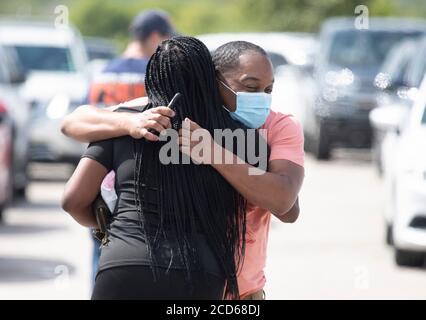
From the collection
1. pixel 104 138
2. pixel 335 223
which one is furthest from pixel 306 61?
pixel 104 138

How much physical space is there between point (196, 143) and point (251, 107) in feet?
0.84

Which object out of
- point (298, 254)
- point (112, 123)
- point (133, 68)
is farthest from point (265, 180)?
point (298, 254)

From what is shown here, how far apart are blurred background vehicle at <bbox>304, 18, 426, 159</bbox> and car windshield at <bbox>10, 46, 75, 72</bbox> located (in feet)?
14.2

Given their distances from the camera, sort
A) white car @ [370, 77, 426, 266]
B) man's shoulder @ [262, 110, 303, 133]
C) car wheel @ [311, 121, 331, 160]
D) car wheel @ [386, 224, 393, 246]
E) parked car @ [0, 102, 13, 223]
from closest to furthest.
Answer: man's shoulder @ [262, 110, 303, 133] → white car @ [370, 77, 426, 266] → car wheel @ [386, 224, 393, 246] → parked car @ [0, 102, 13, 223] → car wheel @ [311, 121, 331, 160]

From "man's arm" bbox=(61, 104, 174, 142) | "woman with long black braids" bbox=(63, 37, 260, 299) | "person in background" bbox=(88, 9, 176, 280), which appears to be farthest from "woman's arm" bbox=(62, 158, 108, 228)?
"person in background" bbox=(88, 9, 176, 280)

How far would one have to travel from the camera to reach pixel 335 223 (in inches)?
557

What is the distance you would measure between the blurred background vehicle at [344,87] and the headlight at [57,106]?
5.31 metres

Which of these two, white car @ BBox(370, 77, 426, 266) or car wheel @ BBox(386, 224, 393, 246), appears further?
car wheel @ BBox(386, 224, 393, 246)

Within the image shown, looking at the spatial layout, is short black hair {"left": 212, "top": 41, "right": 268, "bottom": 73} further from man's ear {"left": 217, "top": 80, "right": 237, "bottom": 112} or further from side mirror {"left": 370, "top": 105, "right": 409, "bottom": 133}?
side mirror {"left": 370, "top": 105, "right": 409, "bottom": 133}

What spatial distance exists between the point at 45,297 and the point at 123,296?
16.9 ft

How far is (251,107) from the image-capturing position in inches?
168

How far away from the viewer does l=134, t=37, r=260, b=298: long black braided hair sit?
13.6 ft

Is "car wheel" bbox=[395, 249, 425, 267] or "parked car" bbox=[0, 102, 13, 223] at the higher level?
"parked car" bbox=[0, 102, 13, 223]

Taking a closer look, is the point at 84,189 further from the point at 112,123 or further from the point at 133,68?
the point at 133,68
